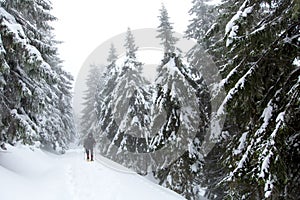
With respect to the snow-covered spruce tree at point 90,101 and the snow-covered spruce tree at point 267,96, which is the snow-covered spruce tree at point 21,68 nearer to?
the snow-covered spruce tree at point 267,96

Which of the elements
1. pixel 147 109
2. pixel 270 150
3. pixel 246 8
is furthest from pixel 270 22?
pixel 147 109

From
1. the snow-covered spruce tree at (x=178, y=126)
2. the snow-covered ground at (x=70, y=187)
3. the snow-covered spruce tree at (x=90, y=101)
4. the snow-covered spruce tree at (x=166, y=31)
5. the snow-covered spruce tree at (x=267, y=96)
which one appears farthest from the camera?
the snow-covered spruce tree at (x=90, y=101)

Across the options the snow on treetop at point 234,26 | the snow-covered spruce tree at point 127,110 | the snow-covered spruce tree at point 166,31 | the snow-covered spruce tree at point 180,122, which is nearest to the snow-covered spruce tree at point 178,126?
the snow-covered spruce tree at point 180,122

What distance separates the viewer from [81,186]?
11.0 m

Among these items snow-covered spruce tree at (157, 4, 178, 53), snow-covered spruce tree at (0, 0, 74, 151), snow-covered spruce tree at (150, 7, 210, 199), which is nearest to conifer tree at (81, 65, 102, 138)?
snow-covered spruce tree at (157, 4, 178, 53)

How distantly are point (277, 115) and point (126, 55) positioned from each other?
2018 cm

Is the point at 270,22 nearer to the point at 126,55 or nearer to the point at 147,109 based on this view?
the point at 147,109

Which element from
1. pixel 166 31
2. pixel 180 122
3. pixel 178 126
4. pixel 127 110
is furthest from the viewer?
pixel 127 110

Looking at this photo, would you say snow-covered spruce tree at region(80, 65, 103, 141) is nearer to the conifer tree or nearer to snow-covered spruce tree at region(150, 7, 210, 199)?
the conifer tree

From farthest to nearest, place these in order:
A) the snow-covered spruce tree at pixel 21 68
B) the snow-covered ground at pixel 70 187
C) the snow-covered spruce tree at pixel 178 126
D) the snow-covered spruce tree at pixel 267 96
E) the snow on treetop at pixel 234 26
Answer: the snow-covered spruce tree at pixel 178 126, the snow-covered spruce tree at pixel 21 68, the snow-covered ground at pixel 70 187, the snow on treetop at pixel 234 26, the snow-covered spruce tree at pixel 267 96

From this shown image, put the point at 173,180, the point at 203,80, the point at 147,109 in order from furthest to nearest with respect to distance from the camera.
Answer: the point at 147,109 < the point at 203,80 < the point at 173,180

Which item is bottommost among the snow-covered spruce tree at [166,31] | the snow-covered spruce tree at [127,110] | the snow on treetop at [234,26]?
the snow on treetop at [234,26]

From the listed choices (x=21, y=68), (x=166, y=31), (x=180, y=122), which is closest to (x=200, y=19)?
(x=166, y=31)

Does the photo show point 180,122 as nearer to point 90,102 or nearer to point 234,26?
point 234,26
